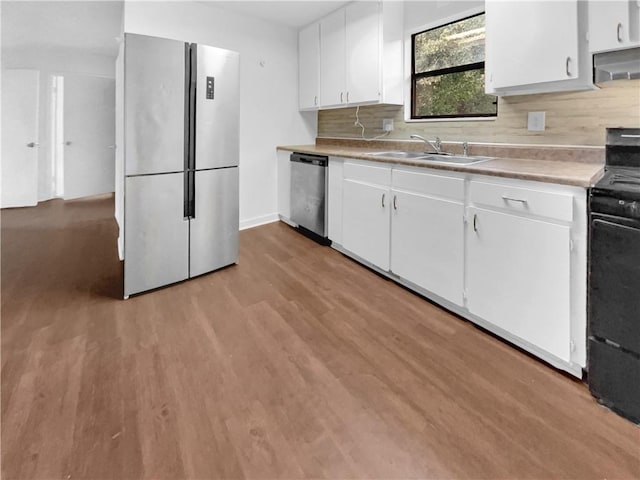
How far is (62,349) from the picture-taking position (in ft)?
6.28

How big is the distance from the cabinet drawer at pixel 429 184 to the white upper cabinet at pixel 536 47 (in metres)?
0.70

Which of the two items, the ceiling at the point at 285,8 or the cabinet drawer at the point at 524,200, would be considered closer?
the cabinet drawer at the point at 524,200

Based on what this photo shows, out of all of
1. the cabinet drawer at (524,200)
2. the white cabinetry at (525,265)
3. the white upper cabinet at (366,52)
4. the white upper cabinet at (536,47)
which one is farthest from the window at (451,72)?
the white cabinetry at (525,265)

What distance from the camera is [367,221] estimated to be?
2934 millimetres

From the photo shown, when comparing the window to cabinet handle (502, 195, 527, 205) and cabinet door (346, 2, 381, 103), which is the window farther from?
cabinet handle (502, 195, 527, 205)

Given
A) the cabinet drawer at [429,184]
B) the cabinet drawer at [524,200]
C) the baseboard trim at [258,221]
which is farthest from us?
the baseboard trim at [258,221]

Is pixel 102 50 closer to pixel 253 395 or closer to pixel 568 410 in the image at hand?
pixel 253 395

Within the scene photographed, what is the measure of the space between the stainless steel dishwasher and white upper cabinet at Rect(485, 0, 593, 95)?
1.66 meters

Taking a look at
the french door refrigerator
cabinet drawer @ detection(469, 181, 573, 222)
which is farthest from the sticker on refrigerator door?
cabinet drawer @ detection(469, 181, 573, 222)

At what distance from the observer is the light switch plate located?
2342 millimetres

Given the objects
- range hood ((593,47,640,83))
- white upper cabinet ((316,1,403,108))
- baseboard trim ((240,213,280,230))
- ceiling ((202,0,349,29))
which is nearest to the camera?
range hood ((593,47,640,83))

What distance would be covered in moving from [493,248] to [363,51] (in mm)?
2413

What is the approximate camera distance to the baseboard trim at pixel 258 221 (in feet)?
14.4

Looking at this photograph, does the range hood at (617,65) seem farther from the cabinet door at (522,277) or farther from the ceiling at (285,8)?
the ceiling at (285,8)
